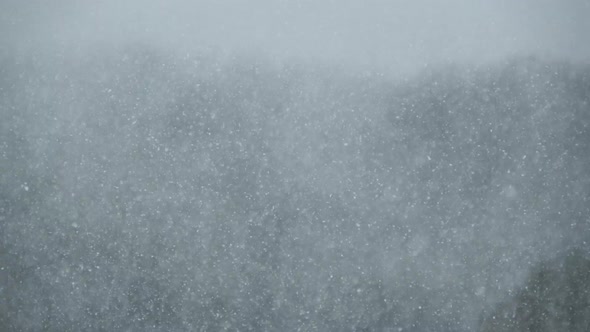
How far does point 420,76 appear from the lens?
35.2 inches

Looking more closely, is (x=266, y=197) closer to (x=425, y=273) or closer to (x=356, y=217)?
(x=356, y=217)

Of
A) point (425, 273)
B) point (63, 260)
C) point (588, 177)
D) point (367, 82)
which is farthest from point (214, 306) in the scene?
point (588, 177)

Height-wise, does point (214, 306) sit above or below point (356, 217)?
below

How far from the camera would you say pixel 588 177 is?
2.92 feet

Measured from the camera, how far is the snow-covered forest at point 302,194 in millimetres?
888

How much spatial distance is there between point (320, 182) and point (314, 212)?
0.06m

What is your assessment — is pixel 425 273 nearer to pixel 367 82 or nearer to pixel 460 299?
pixel 460 299

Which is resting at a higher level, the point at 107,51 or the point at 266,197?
the point at 107,51

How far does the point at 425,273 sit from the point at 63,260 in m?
0.70

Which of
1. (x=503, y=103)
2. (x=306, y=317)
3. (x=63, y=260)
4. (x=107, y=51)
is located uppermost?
(x=107, y=51)

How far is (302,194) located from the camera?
89 cm

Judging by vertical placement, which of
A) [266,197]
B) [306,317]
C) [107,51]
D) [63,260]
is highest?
[107,51]

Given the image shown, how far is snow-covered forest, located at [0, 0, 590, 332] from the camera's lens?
888 millimetres

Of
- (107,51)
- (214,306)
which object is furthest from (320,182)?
(107,51)
